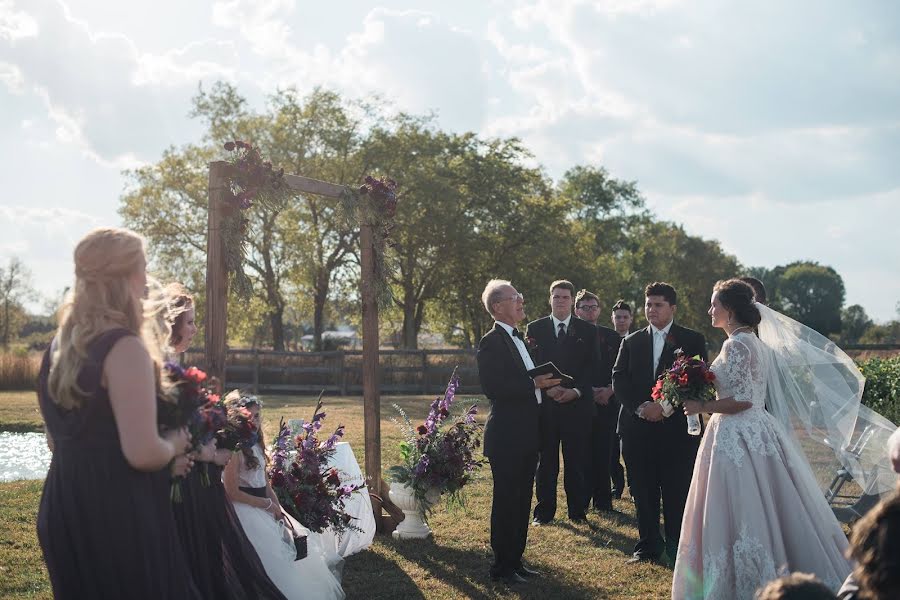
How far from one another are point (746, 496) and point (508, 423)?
1.76m

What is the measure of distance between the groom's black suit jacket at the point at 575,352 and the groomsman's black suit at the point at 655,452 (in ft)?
5.23

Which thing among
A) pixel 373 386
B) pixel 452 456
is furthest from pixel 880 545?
pixel 373 386

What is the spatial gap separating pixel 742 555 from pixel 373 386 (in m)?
3.84

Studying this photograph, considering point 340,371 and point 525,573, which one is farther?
point 340,371

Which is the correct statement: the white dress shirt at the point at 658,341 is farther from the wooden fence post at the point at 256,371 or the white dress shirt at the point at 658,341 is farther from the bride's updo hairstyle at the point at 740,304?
the wooden fence post at the point at 256,371

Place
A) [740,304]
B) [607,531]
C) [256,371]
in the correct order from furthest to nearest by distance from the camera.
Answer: [256,371] → [607,531] → [740,304]

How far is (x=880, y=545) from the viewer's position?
2496mm

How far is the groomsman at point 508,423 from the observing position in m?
6.47

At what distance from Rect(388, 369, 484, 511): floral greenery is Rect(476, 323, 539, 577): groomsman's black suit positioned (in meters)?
1.15

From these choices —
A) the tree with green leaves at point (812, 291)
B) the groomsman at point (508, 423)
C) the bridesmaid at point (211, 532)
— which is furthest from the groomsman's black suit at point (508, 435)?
the tree with green leaves at point (812, 291)

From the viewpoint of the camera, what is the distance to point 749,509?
18.7 feet

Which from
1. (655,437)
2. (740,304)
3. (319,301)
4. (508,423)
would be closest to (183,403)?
(508,423)

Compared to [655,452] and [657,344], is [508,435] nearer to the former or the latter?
[655,452]

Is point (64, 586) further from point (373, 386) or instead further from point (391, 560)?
point (373, 386)
